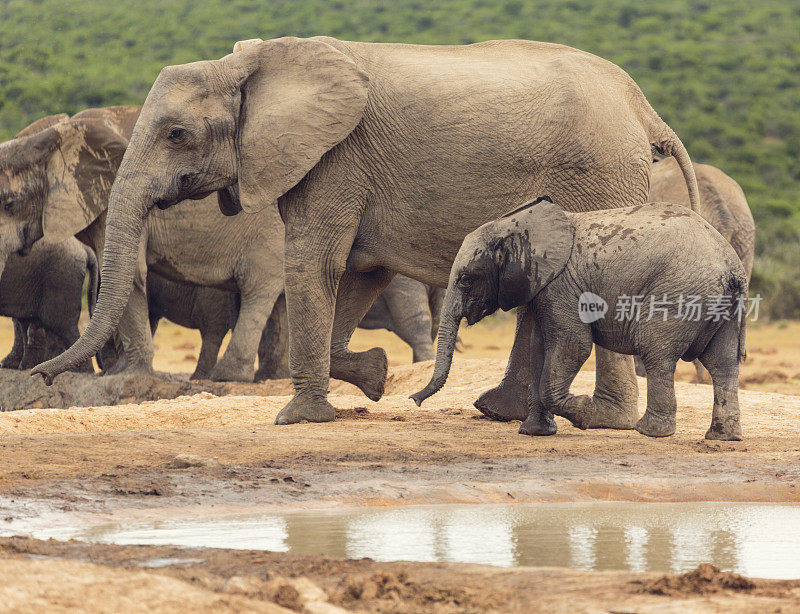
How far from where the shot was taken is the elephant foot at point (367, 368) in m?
8.54

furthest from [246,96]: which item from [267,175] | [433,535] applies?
[433,535]

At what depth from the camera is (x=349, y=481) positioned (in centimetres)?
592

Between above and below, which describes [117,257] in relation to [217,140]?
below

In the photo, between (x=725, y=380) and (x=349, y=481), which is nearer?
(x=349, y=481)

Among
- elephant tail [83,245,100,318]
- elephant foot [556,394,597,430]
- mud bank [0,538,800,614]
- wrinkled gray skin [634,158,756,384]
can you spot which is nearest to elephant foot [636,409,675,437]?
elephant foot [556,394,597,430]

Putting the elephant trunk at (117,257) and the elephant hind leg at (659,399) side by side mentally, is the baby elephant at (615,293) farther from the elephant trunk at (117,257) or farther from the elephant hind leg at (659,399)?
the elephant trunk at (117,257)

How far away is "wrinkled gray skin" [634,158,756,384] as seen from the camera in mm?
12539

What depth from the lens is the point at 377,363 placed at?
8.55 metres

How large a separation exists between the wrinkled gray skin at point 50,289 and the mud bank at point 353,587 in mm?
7804

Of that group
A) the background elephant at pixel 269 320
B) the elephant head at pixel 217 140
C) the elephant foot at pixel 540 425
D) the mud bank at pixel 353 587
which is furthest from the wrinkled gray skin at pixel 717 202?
the mud bank at pixel 353 587

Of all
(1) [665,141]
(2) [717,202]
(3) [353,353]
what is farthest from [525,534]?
(2) [717,202]

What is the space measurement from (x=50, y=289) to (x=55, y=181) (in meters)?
1.86

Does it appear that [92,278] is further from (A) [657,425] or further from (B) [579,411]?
(A) [657,425]

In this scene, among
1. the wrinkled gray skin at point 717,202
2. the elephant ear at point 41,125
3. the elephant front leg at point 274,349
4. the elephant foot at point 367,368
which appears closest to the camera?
the elephant foot at point 367,368
